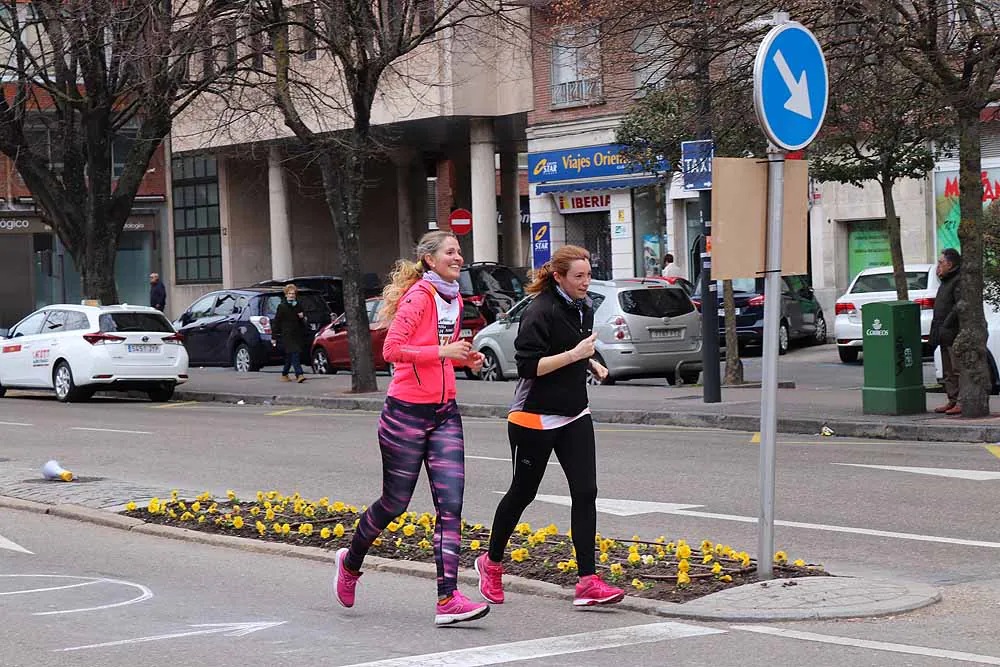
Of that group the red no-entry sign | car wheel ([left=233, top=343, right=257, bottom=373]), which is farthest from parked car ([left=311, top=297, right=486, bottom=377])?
the red no-entry sign

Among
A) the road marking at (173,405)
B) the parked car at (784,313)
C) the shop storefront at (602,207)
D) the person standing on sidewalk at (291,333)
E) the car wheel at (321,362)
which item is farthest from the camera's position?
the shop storefront at (602,207)

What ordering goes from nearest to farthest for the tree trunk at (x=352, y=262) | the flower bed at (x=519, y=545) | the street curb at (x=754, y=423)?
the flower bed at (x=519, y=545) < the street curb at (x=754, y=423) < the tree trunk at (x=352, y=262)

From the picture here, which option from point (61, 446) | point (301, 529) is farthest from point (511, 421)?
point (61, 446)

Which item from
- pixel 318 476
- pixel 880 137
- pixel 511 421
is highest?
pixel 880 137

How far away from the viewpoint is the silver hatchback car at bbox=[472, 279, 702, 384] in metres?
22.7

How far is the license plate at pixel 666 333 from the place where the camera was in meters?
22.8

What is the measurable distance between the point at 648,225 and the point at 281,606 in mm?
29237

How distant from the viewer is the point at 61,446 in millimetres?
16781

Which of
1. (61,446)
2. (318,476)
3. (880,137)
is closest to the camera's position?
(318,476)

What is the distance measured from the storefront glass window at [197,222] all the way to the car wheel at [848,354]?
93.4ft

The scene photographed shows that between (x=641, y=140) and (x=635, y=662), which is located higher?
(x=641, y=140)

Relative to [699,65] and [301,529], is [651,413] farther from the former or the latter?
[301,529]

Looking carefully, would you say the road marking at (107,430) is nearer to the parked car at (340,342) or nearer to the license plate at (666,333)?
the license plate at (666,333)

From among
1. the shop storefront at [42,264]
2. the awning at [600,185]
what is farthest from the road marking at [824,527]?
the shop storefront at [42,264]
